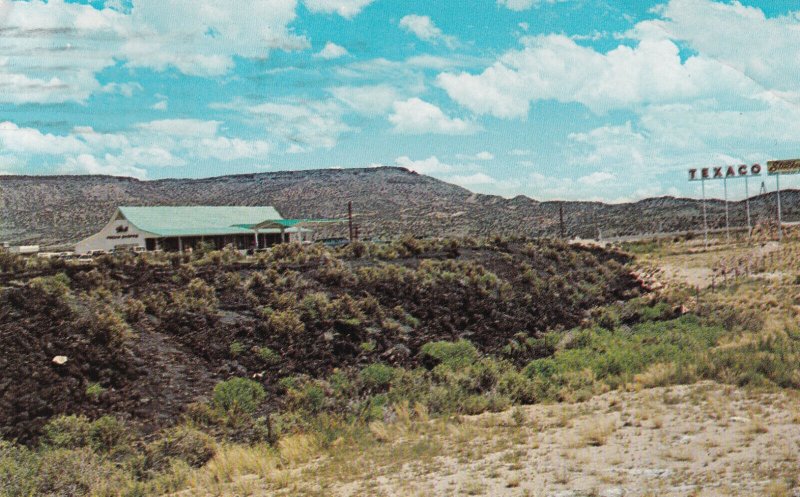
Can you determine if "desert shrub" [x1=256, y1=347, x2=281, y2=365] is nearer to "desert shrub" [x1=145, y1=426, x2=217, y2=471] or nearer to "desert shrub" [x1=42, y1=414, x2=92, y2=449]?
"desert shrub" [x1=145, y1=426, x2=217, y2=471]

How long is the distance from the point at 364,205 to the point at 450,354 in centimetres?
10314

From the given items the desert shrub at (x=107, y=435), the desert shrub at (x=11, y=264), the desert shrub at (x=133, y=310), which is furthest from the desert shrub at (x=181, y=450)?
the desert shrub at (x=11, y=264)

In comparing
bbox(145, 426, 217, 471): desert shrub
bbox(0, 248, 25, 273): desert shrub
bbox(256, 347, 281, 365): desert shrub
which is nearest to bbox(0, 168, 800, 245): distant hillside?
bbox(0, 248, 25, 273): desert shrub

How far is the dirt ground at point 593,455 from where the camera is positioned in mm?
10453

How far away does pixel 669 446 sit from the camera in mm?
12398

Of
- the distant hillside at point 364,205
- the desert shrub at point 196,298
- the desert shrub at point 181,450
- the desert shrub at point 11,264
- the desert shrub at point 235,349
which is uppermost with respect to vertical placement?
the distant hillside at point 364,205

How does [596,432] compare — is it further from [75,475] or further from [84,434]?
[84,434]

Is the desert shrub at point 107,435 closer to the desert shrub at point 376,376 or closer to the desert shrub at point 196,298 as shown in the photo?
the desert shrub at point 376,376

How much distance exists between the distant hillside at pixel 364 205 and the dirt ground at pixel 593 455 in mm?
71054

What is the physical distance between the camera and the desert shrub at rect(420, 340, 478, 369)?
23.1 meters

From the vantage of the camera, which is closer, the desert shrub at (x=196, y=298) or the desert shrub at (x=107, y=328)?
the desert shrub at (x=107, y=328)

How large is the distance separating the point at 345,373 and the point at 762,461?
12.9 metres

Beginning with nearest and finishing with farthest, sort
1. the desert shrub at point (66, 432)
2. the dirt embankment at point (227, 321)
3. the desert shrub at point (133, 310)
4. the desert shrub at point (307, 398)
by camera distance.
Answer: the desert shrub at point (66, 432) → the dirt embankment at point (227, 321) → the desert shrub at point (307, 398) → the desert shrub at point (133, 310)

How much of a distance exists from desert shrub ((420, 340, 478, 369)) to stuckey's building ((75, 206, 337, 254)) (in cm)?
3791
